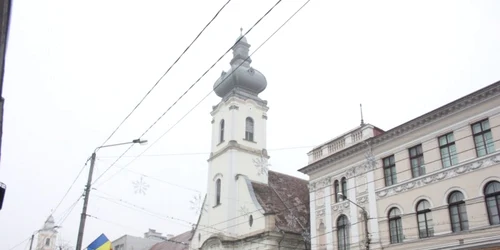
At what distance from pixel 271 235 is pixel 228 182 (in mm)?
7322

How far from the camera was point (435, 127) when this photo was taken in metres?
22.2

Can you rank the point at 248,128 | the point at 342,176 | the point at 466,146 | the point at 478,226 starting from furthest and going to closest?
the point at 248,128, the point at 342,176, the point at 466,146, the point at 478,226

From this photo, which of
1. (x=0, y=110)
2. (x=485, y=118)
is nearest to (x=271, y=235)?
(x=485, y=118)

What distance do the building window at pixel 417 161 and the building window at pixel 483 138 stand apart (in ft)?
8.97

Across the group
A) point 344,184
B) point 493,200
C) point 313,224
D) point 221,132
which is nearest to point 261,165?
point 221,132

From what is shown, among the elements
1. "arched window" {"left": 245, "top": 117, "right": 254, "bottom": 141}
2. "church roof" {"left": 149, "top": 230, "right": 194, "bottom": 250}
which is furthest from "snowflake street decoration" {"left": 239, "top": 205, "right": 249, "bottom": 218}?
"church roof" {"left": 149, "top": 230, "right": 194, "bottom": 250}

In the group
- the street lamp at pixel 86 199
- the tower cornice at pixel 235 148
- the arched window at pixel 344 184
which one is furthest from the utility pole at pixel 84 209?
the tower cornice at pixel 235 148

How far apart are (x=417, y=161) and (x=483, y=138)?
3383mm

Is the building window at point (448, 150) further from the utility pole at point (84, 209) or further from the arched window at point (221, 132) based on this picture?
the arched window at point (221, 132)

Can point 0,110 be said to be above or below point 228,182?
below

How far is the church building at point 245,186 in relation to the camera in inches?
1307

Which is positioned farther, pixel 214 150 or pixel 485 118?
pixel 214 150

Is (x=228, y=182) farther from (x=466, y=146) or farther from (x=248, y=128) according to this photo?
(x=466, y=146)

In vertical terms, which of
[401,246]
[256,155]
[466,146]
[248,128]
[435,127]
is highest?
[248,128]
